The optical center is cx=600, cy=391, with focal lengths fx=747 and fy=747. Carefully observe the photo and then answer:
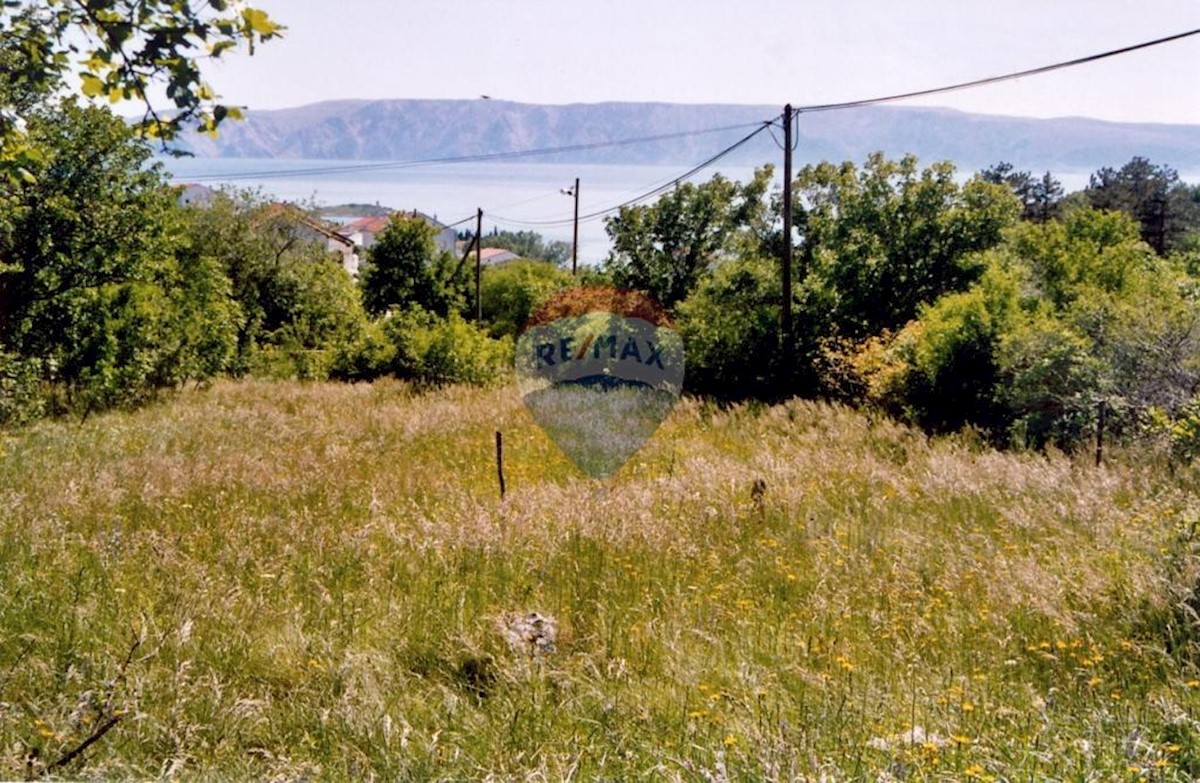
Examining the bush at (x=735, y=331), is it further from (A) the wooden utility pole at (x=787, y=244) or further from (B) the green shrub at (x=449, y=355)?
(B) the green shrub at (x=449, y=355)

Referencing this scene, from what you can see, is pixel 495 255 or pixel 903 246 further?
pixel 495 255

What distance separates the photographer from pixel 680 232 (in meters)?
21.4

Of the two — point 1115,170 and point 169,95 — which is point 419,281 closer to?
point 169,95

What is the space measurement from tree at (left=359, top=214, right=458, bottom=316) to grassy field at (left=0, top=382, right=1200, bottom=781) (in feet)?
111

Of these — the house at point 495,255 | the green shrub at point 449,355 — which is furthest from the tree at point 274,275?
the house at point 495,255

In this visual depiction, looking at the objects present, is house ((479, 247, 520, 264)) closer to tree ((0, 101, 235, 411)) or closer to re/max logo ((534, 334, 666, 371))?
re/max logo ((534, 334, 666, 371))

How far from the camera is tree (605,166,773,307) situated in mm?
20750

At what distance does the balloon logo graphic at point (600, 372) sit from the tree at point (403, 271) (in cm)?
1664

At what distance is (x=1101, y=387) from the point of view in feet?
31.8

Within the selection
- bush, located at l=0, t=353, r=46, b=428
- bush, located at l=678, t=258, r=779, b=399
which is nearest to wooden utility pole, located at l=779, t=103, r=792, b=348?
bush, located at l=678, t=258, r=779, b=399

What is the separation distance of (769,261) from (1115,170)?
46.6 metres

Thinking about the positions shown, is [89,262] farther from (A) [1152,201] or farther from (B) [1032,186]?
(B) [1032,186]

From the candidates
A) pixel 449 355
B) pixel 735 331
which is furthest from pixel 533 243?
pixel 735 331

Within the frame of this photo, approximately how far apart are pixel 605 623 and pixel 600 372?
46.4 ft
